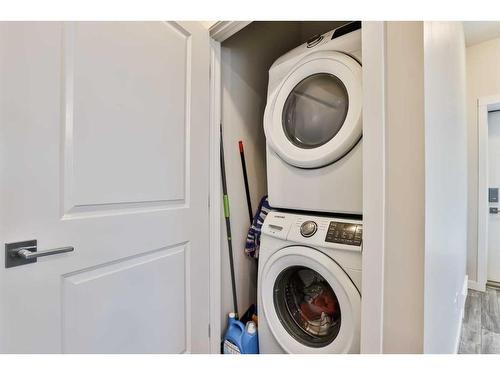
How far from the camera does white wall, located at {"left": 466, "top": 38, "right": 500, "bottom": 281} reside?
2367mm

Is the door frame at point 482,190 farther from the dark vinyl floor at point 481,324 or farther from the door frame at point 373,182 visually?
the door frame at point 373,182

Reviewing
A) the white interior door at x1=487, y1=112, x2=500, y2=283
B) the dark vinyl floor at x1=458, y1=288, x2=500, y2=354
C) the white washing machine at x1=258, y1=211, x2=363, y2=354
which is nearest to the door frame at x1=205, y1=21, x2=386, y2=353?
the white washing machine at x1=258, y1=211, x2=363, y2=354

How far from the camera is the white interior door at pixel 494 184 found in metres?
2.53

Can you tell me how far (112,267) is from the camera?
34.7 inches

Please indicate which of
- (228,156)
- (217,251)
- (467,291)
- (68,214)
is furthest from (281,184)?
(467,291)

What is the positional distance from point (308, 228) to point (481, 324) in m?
1.93

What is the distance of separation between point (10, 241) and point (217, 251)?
2.77ft

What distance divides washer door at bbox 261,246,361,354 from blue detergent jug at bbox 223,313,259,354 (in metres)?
0.19

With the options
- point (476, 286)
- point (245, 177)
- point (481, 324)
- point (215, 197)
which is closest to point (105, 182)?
point (215, 197)

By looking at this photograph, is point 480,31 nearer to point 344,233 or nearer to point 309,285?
point 344,233

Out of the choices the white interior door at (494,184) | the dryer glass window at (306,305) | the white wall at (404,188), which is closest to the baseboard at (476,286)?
the white interior door at (494,184)

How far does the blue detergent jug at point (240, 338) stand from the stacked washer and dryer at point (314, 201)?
0.19ft

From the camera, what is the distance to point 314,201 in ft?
3.68
